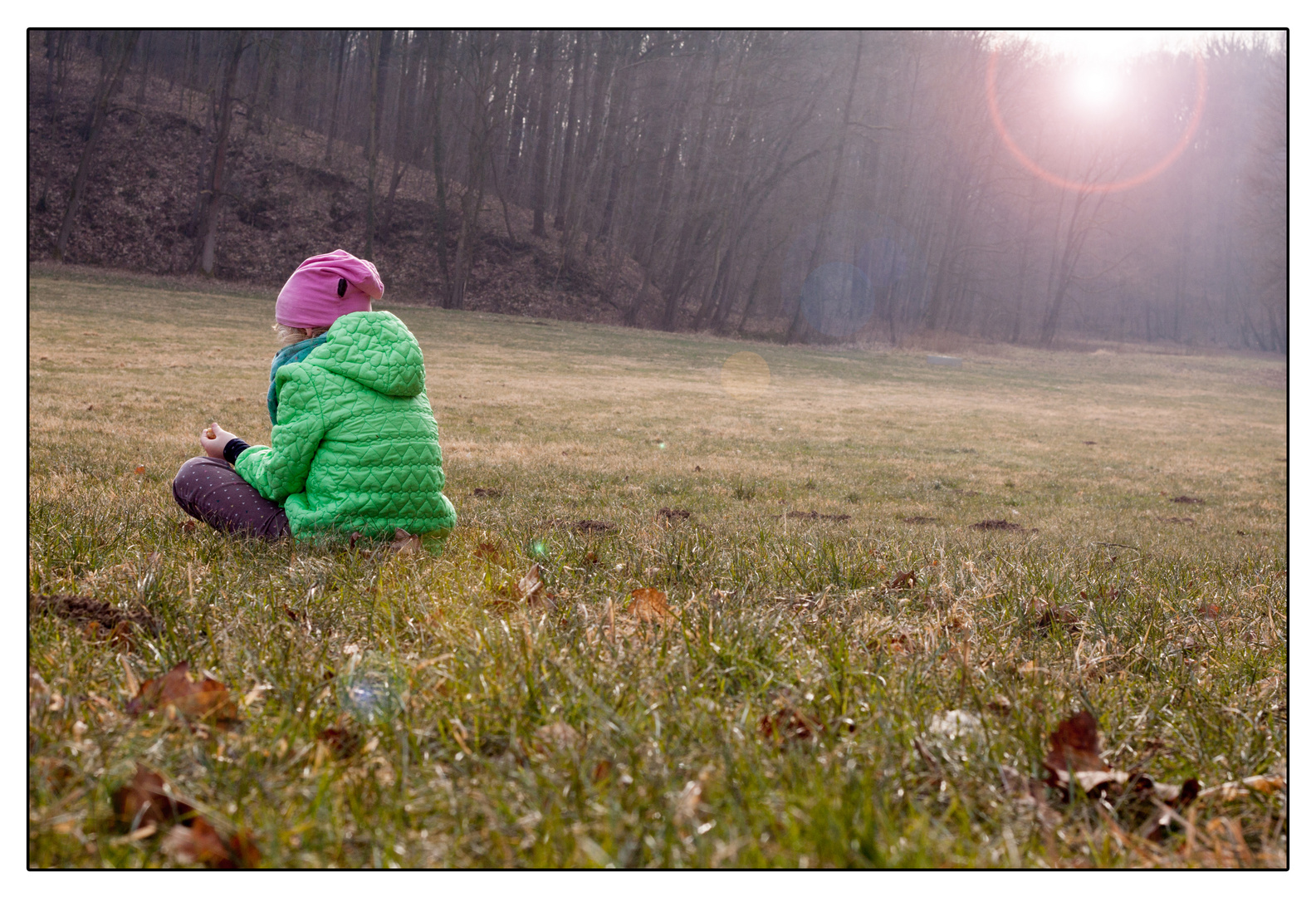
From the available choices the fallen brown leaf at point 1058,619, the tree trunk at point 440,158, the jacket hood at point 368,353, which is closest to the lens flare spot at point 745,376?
the tree trunk at point 440,158

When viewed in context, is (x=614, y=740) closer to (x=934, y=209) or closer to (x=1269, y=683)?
(x=1269, y=683)

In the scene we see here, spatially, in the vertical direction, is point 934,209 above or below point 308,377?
above

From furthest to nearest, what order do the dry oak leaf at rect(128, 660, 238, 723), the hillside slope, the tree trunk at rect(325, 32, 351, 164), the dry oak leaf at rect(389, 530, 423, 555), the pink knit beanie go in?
the tree trunk at rect(325, 32, 351, 164), the hillside slope, the pink knit beanie, the dry oak leaf at rect(389, 530, 423, 555), the dry oak leaf at rect(128, 660, 238, 723)

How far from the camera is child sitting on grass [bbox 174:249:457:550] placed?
3.17 meters

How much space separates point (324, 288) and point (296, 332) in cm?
23

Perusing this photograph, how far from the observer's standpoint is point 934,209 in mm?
44594

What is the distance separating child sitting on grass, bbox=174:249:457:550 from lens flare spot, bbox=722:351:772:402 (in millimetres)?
13592


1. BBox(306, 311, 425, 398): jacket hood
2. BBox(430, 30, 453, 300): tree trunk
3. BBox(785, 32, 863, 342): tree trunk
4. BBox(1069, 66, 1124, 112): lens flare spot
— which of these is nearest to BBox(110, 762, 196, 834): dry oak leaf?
BBox(306, 311, 425, 398): jacket hood

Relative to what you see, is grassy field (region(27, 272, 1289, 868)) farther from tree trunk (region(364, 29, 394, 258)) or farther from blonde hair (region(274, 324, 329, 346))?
tree trunk (region(364, 29, 394, 258))

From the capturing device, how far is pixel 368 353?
3.16 metres

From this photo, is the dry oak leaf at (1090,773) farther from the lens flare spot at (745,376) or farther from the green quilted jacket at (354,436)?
the lens flare spot at (745,376)

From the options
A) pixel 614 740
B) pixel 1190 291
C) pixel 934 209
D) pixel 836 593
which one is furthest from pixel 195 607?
pixel 1190 291

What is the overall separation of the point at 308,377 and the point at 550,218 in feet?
126

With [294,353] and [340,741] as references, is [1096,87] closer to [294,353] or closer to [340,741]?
[294,353]
